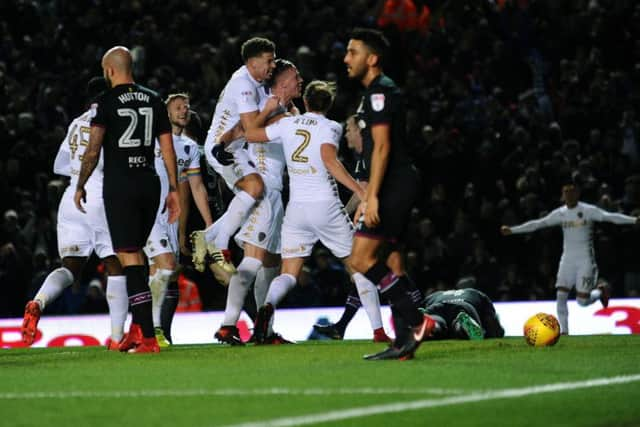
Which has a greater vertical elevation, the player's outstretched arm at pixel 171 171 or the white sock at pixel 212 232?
the player's outstretched arm at pixel 171 171

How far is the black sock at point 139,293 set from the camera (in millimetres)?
10648

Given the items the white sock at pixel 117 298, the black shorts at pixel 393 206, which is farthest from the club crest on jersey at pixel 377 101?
the white sock at pixel 117 298

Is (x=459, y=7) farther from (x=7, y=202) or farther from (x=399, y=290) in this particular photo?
(x=399, y=290)

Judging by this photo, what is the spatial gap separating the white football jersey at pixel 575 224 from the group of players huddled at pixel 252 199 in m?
4.59

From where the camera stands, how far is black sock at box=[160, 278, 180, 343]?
13.3 metres

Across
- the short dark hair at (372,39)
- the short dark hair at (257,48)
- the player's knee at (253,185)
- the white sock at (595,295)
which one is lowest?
the white sock at (595,295)

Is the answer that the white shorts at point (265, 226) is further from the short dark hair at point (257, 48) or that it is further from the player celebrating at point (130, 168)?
the player celebrating at point (130, 168)

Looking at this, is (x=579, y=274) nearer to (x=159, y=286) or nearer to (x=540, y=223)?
(x=540, y=223)

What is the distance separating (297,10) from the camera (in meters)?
25.5

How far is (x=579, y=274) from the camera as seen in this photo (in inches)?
682

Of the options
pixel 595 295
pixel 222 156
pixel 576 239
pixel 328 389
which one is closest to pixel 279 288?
pixel 222 156

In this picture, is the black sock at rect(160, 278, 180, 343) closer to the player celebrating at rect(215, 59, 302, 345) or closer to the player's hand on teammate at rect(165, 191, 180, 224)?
the player celebrating at rect(215, 59, 302, 345)

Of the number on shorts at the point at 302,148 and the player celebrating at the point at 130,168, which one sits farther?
the number on shorts at the point at 302,148

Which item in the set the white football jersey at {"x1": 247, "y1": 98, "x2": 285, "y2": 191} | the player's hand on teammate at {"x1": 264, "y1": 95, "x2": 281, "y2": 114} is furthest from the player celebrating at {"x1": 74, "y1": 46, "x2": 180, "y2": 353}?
the white football jersey at {"x1": 247, "y1": 98, "x2": 285, "y2": 191}
